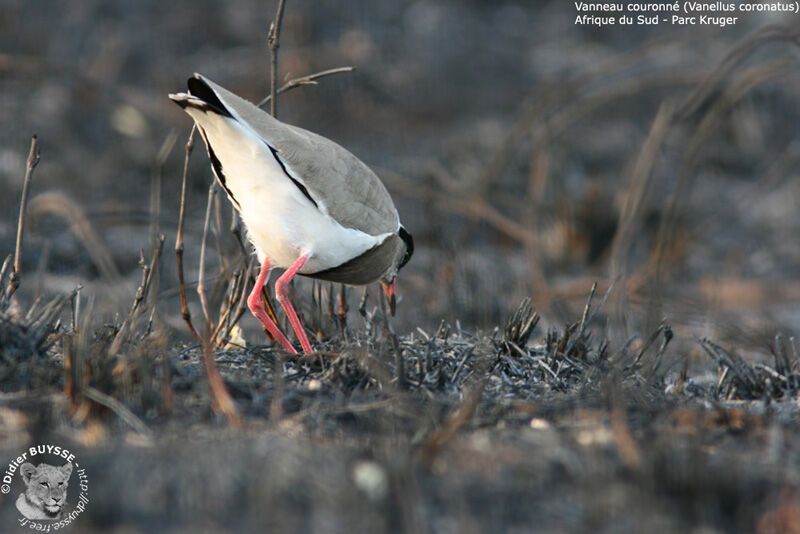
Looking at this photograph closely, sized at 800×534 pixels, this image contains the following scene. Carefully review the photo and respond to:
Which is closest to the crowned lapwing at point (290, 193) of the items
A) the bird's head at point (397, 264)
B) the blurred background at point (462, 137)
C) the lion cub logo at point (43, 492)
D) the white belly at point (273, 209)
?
the white belly at point (273, 209)

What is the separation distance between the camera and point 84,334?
113 inches

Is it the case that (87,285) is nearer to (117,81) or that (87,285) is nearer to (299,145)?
(299,145)

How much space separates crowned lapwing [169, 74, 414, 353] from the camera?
331cm

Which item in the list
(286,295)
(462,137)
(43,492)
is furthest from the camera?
(462,137)

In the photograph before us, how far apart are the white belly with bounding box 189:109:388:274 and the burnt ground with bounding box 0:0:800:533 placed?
395 millimetres

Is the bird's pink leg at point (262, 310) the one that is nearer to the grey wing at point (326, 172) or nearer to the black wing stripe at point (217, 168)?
the black wing stripe at point (217, 168)

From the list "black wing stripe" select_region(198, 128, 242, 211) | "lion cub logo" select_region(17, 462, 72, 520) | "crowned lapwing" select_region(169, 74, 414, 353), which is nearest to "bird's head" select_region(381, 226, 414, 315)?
"crowned lapwing" select_region(169, 74, 414, 353)

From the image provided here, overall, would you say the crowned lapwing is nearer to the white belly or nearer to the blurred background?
the white belly

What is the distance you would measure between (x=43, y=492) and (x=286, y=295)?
1.59 metres

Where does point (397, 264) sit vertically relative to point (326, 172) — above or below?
below

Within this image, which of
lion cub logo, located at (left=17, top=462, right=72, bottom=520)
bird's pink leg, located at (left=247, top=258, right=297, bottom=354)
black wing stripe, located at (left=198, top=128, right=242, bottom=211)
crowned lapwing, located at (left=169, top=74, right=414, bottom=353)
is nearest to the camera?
lion cub logo, located at (left=17, top=462, right=72, bottom=520)

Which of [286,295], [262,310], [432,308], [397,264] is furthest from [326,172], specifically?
[432,308]

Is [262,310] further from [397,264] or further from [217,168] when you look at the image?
[397,264]

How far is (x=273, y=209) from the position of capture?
139 inches
